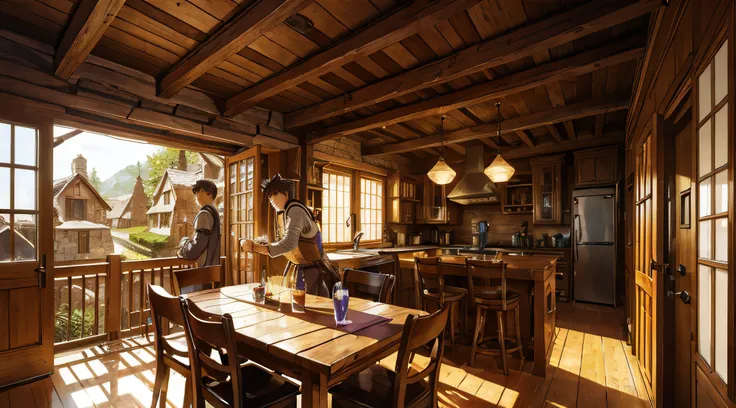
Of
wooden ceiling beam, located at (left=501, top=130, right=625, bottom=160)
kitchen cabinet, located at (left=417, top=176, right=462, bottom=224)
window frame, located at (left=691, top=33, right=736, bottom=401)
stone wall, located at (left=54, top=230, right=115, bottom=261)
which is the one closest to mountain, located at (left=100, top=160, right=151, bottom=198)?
stone wall, located at (left=54, top=230, right=115, bottom=261)

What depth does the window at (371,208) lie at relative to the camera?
6.08m

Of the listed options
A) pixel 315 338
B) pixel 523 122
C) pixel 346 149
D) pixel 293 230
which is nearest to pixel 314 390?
pixel 315 338

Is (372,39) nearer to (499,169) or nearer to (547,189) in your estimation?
(499,169)

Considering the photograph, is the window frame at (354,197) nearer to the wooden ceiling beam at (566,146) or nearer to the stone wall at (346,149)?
the stone wall at (346,149)

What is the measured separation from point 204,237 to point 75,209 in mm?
10008

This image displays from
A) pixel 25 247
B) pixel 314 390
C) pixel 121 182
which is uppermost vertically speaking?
pixel 121 182

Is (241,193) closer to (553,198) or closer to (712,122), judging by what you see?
(712,122)

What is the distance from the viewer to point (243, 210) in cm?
429

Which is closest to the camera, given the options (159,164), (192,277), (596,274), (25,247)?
(192,277)

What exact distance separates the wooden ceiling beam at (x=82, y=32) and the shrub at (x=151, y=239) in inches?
421

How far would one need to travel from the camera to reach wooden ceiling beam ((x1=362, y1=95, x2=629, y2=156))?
3.75m

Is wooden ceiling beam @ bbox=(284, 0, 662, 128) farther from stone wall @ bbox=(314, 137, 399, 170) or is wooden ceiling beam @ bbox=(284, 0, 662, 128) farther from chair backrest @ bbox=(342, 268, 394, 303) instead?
chair backrest @ bbox=(342, 268, 394, 303)

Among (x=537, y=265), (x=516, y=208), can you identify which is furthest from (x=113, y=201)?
(x=537, y=265)

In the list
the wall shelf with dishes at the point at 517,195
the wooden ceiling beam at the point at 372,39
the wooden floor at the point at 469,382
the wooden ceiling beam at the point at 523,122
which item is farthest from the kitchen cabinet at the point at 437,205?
the wooden ceiling beam at the point at 372,39
